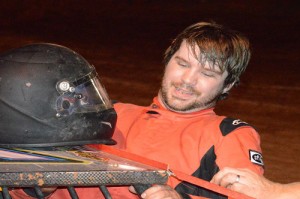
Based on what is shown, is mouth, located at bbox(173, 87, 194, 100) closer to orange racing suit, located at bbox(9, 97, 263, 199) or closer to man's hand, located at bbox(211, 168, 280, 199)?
orange racing suit, located at bbox(9, 97, 263, 199)

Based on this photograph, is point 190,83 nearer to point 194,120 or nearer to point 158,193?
point 194,120

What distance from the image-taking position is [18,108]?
2148 mm

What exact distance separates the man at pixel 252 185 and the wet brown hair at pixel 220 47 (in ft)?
2.33

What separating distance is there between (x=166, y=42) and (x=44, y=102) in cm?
823

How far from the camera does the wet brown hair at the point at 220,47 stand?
254cm

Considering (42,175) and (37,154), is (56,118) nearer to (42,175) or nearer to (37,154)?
(37,154)

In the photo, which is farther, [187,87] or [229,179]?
[187,87]

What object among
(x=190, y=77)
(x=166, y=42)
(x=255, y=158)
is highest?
(x=190, y=77)

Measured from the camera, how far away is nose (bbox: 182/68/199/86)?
8.20 feet

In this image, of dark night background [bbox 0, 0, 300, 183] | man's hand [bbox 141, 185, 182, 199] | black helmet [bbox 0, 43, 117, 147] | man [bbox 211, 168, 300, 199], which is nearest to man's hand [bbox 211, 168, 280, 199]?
man [bbox 211, 168, 300, 199]

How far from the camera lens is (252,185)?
6.22 feet

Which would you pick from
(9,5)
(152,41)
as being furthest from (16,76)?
(9,5)

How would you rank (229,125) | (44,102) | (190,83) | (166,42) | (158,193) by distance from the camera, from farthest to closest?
(166,42) < (190,83) < (229,125) < (44,102) < (158,193)

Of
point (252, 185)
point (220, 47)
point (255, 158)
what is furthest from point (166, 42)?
point (252, 185)
